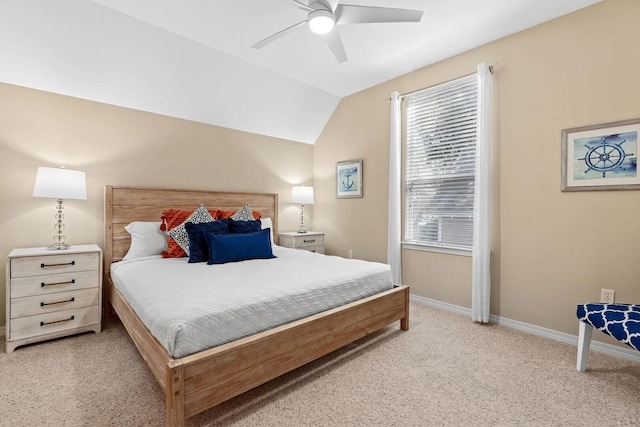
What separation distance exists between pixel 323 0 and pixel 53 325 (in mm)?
3155

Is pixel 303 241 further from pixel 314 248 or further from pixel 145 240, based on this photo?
pixel 145 240

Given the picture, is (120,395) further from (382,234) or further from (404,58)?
(404,58)

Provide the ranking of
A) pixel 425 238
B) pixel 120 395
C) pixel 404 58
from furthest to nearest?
pixel 425 238, pixel 404 58, pixel 120 395

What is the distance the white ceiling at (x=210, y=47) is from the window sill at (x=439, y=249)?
2033 mm

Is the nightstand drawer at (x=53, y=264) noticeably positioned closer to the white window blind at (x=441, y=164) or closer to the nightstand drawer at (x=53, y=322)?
the nightstand drawer at (x=53, y=322)

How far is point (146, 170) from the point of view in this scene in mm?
3281

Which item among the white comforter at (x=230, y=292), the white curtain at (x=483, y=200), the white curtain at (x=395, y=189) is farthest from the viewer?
the white curtain at (x=395, y=189)

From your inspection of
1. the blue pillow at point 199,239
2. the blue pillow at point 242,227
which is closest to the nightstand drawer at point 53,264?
the blue pillow at point 199,239

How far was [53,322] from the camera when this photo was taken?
238cm

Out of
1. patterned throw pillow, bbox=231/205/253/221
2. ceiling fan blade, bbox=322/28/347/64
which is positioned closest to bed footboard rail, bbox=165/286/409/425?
patterned throw pillow, bbox=231/205/253/221

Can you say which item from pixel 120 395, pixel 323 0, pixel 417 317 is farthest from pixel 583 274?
pixel 120 395

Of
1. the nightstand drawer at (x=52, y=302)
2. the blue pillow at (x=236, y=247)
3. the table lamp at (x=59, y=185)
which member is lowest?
the nightstand drawer at (x=52, y=302)

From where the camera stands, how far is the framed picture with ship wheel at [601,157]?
2.18 metres

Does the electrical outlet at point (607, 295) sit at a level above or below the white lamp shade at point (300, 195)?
below
